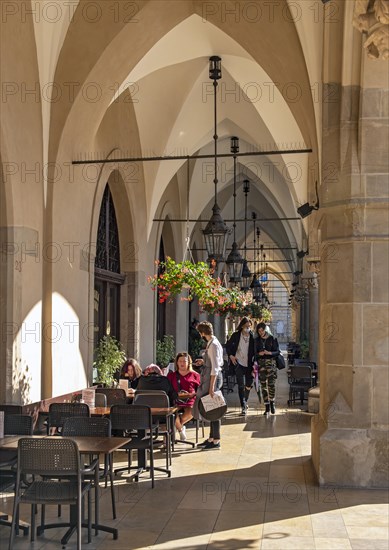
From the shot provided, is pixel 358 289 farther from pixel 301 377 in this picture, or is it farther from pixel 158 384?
pixel 301 377

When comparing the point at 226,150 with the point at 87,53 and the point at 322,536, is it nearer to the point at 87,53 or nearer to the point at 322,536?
the point at 87,53

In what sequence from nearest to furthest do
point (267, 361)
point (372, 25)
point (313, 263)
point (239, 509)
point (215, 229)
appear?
point (372, 25), point (239, 509), point (215, 229), point (267, 361), point (313, 263)

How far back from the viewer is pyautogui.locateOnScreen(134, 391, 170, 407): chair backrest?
7471 millimetres

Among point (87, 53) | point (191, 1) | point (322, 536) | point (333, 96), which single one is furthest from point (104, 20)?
point (322, 536)

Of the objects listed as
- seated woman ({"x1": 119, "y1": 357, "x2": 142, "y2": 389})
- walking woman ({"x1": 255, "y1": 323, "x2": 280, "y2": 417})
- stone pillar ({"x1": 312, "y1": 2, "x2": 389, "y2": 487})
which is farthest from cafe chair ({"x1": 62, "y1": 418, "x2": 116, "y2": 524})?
walking woman ({"x1": 255, "y1": 323, "x2": 280, "y2": 417})

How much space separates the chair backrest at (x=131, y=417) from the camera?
21.1ft

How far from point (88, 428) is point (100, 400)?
7.62ft

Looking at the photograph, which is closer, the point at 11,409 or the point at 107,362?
the point at 11,409

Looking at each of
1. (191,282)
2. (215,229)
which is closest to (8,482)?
(215,229)

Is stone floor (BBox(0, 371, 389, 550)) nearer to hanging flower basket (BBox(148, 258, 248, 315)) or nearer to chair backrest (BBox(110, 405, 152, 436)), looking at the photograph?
chair backrest (BBox(110, 405, 152, 436))

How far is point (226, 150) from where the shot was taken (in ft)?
55.7

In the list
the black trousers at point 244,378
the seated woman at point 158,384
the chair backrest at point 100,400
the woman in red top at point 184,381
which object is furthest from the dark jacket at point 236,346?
the chair backrest at point 100,400

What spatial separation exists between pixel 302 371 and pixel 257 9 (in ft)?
20.5

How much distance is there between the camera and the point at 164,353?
15539 millimetres
